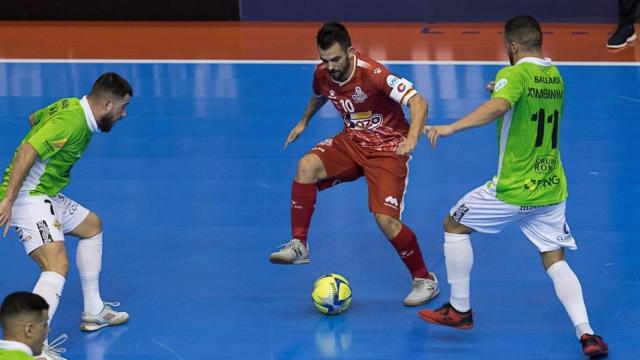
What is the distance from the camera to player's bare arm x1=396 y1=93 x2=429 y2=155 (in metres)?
7.14

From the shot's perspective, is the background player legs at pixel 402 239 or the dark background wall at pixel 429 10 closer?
the background player legs at pixel 402 239

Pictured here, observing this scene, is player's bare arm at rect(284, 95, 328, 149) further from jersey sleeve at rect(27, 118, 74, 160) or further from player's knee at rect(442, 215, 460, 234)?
jersey sleeve at rect(27, 118, 74, 160)

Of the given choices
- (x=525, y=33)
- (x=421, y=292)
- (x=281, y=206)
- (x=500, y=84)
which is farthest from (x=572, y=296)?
(x=281, y=206)

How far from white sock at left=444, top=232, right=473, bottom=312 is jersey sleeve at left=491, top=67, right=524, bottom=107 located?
3.20 ft

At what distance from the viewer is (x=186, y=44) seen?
1669cm

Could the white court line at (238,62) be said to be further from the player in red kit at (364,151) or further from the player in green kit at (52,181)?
the player in green kit at (52,181)

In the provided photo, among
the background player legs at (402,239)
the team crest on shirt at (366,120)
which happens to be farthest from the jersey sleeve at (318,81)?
the background player legs at (402,239)

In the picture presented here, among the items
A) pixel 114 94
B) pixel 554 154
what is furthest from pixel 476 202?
pixel 114 94

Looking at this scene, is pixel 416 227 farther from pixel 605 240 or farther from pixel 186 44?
pixel 186 44

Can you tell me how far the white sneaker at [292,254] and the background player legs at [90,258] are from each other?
1219mm

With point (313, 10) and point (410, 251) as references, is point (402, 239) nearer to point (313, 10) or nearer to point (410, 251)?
point (410, 251)

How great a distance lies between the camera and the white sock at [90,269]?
24.3 feet

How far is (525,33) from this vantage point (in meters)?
6.85

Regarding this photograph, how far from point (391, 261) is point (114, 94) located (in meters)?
2.66
